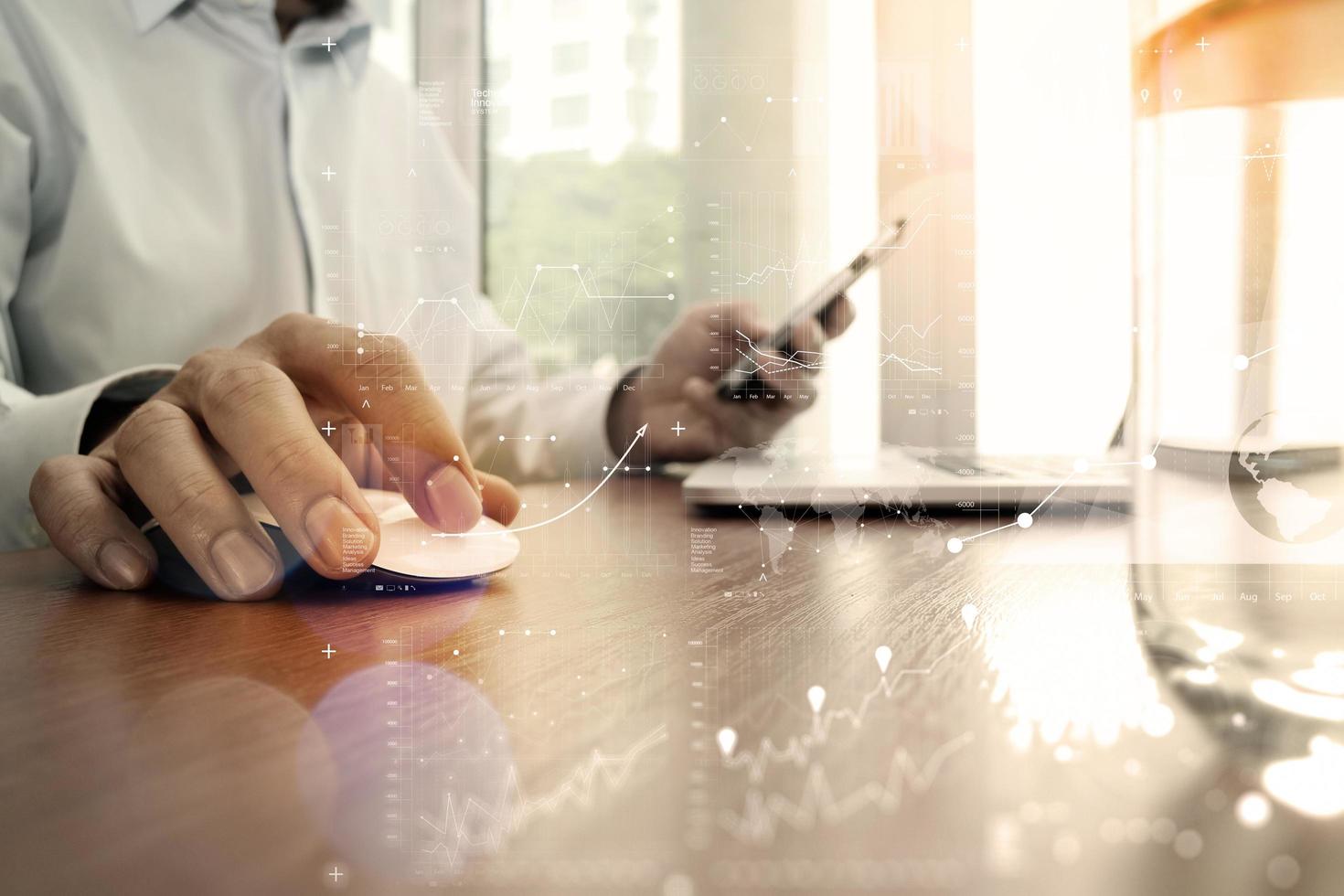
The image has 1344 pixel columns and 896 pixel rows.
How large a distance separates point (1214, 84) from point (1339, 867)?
197mm

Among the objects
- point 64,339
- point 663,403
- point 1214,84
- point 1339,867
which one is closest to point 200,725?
point 1339,867

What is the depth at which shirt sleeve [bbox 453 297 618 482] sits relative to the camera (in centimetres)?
62

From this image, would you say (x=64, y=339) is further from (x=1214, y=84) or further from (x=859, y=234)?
(x=1214, y=84)

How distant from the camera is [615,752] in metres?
0.13

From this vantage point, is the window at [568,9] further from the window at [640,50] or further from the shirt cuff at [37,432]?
the shirt cuff at [37,432]

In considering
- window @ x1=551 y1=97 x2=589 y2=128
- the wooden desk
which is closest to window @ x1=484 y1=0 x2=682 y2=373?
window @ x1=551 y1=97 x2=589 y2=128

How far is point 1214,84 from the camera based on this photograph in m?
0.20

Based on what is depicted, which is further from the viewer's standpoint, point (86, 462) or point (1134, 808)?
point (86, 462)

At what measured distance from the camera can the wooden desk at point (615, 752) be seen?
0.32ft

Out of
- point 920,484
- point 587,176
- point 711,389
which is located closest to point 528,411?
point 711,389

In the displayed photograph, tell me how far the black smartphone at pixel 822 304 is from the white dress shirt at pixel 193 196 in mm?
167
